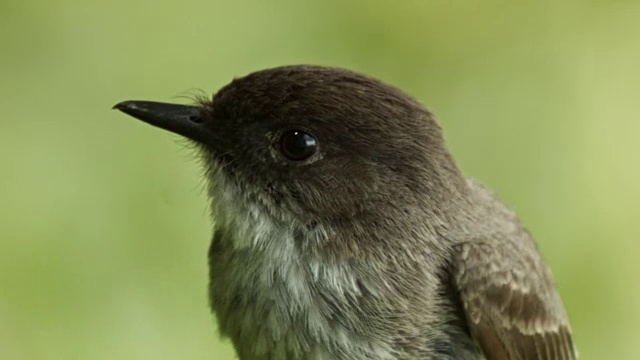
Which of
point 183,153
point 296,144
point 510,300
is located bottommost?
point 510,300

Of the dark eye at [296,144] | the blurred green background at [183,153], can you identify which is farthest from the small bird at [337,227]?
the blurred green background at [183,153]

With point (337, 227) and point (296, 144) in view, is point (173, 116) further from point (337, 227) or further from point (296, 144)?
point (337, 227)

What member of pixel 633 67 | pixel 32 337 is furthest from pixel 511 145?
pixel 32 337

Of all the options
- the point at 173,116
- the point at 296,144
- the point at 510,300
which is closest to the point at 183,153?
the point at 173,116

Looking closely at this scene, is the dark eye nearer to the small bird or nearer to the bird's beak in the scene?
the small bird

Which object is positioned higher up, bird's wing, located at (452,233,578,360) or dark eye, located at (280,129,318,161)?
dark eye, located at (280,129,318,161)

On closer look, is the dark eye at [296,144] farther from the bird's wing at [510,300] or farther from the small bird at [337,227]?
the bird's wing at [510,300]

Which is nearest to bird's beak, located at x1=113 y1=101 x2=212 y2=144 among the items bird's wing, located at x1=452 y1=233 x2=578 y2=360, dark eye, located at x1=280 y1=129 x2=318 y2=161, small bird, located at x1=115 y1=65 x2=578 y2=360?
small bird, located at x1=115 y1=65 x2=578 y2=360
